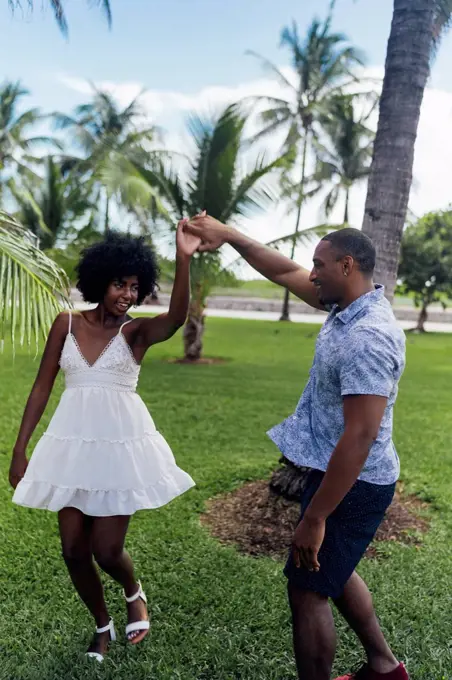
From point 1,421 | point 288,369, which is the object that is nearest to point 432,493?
point 1,421

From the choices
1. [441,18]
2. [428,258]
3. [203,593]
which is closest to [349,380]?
[203,593]

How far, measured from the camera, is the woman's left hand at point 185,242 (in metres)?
2.65

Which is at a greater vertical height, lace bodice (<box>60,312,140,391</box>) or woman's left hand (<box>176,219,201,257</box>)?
woman's left hand (<box>176,219,201,257</box>)

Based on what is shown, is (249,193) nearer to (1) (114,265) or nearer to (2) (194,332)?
(2) (194,332)

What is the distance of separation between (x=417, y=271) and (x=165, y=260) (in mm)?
15340

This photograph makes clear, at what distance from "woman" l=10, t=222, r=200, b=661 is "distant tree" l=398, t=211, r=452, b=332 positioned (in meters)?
23.6

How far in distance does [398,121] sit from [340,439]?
3.23m

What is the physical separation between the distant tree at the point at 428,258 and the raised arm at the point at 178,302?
2347 centimetres

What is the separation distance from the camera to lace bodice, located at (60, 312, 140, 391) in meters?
2.65

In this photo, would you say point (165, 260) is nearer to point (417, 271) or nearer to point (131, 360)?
point (131, 360)

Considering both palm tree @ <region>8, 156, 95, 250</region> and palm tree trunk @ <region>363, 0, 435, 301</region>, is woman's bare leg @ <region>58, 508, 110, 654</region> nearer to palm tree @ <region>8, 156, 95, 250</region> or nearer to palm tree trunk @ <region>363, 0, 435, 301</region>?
palm tree trunk @ <region>363, 0, 435, 301</region>

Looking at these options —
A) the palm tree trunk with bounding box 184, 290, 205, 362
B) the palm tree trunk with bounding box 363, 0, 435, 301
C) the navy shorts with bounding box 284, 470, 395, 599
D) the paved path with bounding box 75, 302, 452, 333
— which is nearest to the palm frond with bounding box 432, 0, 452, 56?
the palm tree trunk with bounding box 363, 0, 435, 301

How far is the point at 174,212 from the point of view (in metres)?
12.8

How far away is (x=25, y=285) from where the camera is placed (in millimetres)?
3576
